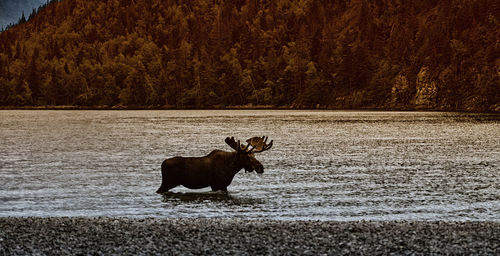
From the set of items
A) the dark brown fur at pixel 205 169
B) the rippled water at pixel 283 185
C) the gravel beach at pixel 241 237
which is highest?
the dark brown fur at pixel 205 169

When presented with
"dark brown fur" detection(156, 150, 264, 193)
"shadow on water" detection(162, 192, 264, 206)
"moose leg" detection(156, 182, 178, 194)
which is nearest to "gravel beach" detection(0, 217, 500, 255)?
"shadow on water" detection(162, 192, 264, 206)

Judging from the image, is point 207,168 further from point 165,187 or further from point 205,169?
point 165,187

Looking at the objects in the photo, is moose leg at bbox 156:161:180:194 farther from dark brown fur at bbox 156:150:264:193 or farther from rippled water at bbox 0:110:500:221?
rippled water at bbox 0:110:500:221

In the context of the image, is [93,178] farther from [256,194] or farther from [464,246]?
[464,246]

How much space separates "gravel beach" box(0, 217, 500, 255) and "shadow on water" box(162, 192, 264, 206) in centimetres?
581

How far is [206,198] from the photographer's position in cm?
2470

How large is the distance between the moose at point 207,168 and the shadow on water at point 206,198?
35 centimetres

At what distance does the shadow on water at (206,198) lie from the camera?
2377 cm

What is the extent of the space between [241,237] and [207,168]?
994 cm

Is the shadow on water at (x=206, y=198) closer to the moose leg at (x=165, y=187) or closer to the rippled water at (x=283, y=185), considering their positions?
the rippled water at (x=283, y=185)

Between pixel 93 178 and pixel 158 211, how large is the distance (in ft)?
36.2

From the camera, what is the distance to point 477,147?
54.4m

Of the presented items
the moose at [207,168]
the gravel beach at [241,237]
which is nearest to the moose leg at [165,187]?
the moose at [207,168]

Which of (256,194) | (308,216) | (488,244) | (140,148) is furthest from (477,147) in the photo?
(488,244)
